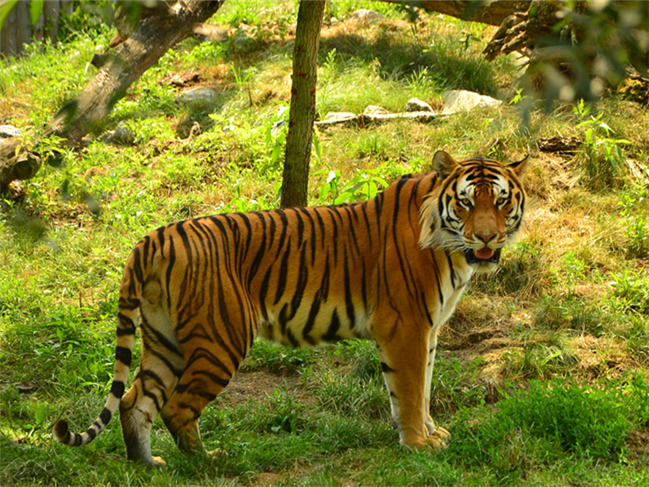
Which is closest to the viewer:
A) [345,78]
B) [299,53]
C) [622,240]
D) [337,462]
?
[337,462]

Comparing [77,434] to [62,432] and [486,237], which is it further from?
[486,237]

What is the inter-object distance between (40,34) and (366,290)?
9.53 metres

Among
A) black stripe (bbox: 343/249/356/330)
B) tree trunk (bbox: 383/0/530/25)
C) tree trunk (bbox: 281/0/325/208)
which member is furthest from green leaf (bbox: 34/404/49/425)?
tree trunk (bbox: 383/0/530/25)

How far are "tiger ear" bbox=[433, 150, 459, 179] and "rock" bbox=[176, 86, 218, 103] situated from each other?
5.60m

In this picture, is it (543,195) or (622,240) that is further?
(543,195)

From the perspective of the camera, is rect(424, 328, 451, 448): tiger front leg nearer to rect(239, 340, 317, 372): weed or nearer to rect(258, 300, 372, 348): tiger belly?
rect(258, 300, 372, 348): tiger belly

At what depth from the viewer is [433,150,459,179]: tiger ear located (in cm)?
374

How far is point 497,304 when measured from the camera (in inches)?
213

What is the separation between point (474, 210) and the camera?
3.59 meters

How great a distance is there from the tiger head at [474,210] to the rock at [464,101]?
13.5ft

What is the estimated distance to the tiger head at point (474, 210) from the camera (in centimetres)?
354

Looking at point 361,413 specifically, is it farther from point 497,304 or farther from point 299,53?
point 299,53

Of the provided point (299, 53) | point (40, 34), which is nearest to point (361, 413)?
point (299, 53)

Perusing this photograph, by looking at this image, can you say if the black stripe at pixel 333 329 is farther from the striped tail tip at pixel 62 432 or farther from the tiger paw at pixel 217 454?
the striped tail tip at pixel 62 432
